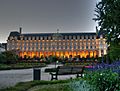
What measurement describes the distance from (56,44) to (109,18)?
159m

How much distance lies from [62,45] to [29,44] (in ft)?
66.2

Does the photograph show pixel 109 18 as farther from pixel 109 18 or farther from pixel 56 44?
pixel 56 44

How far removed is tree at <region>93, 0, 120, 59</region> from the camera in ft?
41.7

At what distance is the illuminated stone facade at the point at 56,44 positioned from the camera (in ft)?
553

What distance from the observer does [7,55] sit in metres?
71.4

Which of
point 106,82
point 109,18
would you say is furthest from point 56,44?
point 106,82

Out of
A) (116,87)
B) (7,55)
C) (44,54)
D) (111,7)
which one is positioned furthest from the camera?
(44,54)

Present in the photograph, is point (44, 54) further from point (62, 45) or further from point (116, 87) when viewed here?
point (116, 87)

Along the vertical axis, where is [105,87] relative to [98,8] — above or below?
below

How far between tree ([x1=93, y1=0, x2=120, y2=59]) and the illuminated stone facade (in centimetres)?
15336

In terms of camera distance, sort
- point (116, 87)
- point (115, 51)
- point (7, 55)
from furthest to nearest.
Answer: point (7, 55) → point (115, 51) → point (116, 87)

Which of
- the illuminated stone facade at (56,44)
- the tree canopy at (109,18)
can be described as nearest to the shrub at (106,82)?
the tree canopy at (109,18)

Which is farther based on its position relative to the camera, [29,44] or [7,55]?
[29,44]

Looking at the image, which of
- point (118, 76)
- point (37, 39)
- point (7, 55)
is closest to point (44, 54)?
point (37, 39)
